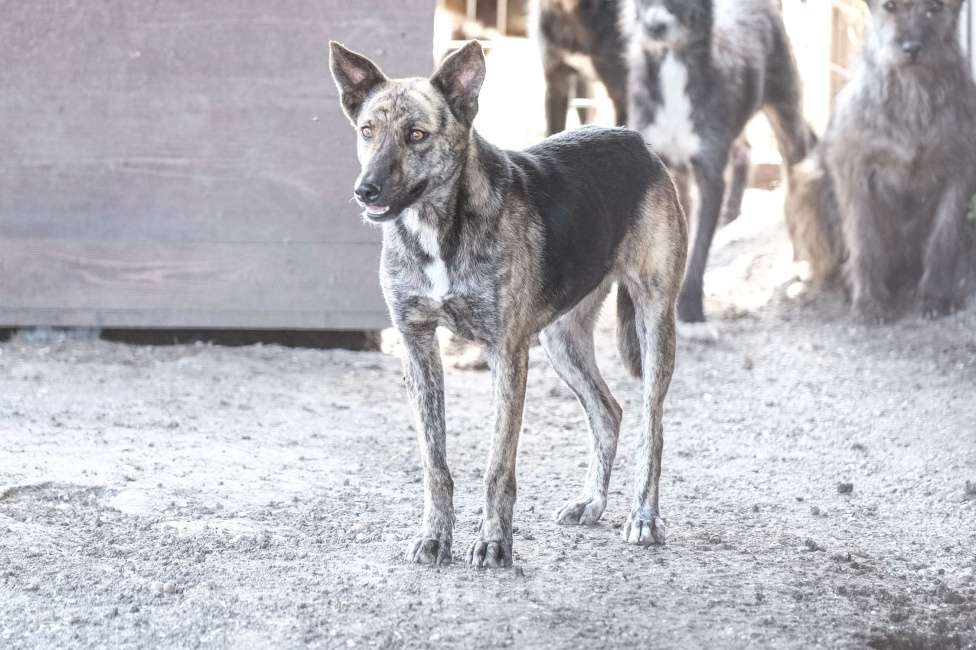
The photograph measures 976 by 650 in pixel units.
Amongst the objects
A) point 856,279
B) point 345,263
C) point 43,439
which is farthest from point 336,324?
point 856,279

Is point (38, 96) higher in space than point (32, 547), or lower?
higher

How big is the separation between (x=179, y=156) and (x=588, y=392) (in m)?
3.16

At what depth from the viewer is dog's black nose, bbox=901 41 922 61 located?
7043 millimetres

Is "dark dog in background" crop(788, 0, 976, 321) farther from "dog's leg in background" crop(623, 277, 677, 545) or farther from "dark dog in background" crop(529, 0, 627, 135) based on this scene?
"dog's leg in background" crop(623, 277, 677, 545)

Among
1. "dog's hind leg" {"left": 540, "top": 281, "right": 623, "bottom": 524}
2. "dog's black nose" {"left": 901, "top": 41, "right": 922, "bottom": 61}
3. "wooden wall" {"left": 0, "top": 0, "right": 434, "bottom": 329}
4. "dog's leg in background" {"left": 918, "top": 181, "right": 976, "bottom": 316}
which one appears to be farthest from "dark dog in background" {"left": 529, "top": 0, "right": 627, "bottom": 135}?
"dog's hind leg" {"left": 540, "top": 281, "right": 623, "bottom": 524}

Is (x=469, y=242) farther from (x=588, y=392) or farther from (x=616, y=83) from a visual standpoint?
(x=616, y=83)

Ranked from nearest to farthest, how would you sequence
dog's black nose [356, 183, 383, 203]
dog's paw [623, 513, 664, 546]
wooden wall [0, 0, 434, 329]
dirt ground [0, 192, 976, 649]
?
dirt ground [0, 192, 976, 649], dog's black nose [356, 183, 383, 203], dog's paw [623, 513, 664, 546], wooden wall [0, 0, 434, 329]

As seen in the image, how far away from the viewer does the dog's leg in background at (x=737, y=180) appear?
845cm

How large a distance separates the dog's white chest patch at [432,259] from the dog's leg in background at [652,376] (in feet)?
2.62

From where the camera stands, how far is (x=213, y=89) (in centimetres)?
677

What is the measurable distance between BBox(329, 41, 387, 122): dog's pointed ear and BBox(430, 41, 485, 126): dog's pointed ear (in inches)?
6.8

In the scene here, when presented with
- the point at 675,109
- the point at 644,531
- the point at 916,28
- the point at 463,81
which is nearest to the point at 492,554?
the point at 644,531

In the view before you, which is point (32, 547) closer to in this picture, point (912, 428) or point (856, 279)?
point (912, 428)

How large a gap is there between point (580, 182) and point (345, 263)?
2985 millimetres
